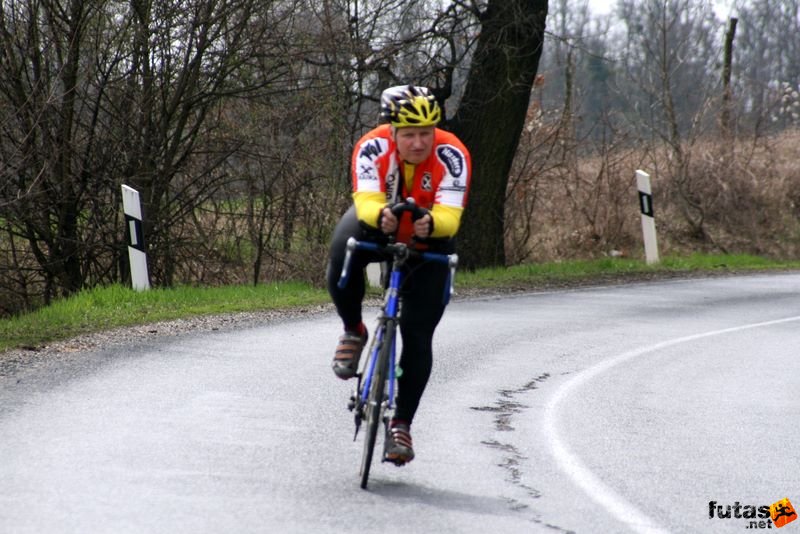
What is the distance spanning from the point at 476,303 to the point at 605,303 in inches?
58.5

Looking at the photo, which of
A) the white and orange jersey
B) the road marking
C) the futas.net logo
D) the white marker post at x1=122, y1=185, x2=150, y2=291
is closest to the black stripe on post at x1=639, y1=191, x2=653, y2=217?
the white marker post at x1=122, y1=185, x2=150, y2=291

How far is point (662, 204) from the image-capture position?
25375mm

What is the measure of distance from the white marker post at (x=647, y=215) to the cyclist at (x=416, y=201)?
1398 cm

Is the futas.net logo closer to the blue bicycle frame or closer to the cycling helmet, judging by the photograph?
the blue bicycle frame

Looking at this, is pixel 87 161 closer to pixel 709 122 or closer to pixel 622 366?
pixel 622 366

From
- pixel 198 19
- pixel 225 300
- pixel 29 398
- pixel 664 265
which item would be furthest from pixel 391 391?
pixel 664 265

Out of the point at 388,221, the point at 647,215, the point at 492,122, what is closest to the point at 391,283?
the point at 388,221

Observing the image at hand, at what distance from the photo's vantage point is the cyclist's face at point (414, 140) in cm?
587

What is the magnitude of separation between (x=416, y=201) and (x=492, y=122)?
12861 mm

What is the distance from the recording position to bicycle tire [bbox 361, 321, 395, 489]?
562 centimetres

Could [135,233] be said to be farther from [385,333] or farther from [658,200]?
[658,200]

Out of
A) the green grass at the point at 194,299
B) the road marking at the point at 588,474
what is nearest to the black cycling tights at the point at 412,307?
the road marking at the point at 588,474

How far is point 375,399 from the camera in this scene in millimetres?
5746

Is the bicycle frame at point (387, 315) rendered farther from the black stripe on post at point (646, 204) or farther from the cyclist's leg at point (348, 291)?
the black stripe on post at point (646, 204)
